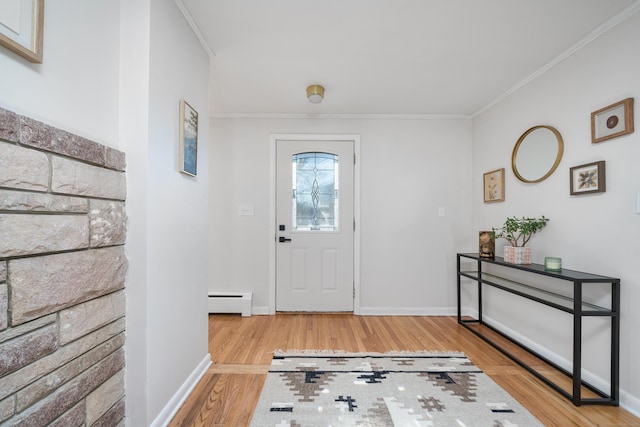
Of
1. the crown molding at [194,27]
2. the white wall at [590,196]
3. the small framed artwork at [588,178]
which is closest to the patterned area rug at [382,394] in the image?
the white wall at [590,196]

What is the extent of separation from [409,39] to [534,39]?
831 mm

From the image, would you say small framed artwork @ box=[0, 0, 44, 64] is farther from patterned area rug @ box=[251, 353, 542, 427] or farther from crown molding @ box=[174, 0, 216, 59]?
patterned area rug @ box=[251, 353, 542, 427]

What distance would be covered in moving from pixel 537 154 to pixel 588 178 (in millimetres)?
513

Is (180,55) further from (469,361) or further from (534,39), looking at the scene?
(469,361)

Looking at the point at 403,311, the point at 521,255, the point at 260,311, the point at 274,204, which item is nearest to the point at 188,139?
the point at 274,204

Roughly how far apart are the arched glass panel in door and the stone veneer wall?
6.67ft

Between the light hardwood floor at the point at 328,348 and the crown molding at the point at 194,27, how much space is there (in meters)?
2.24

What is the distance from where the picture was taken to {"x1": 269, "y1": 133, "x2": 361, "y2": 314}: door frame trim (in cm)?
318

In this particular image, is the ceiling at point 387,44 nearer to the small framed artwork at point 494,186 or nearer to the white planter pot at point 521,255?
the small framed artwork at point 494,186

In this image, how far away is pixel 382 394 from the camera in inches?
68.7

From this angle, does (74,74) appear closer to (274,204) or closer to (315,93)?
(315,93)

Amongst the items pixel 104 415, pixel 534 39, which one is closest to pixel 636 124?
pixel 534 39

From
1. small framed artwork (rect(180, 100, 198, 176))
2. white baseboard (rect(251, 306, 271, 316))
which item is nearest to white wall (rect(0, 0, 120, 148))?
small framed artwork (rect(180, 100, 198, 176))

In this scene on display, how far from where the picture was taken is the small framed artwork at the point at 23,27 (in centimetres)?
82
